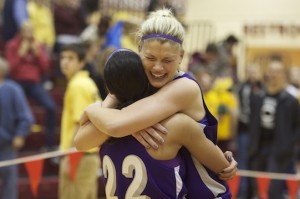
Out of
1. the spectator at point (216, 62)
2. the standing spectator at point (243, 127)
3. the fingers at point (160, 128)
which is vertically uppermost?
the fingers at point (160, 128)

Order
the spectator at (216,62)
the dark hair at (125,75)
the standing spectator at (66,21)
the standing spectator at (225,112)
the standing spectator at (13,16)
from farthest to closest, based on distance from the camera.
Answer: the standing spectator at (66,21) < the spectator at (216,62) < the standing spectator at (13,16) < the standing spectator at (225,112) < the dark hair at (125,75)

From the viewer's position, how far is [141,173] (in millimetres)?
2420

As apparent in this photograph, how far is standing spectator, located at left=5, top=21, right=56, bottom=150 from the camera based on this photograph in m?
7.21

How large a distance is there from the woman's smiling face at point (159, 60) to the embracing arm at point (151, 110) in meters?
0.04

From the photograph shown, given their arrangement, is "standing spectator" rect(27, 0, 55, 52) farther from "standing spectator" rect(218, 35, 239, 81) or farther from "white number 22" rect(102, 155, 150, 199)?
"white number 22" rect(102, 155, 150, 199)

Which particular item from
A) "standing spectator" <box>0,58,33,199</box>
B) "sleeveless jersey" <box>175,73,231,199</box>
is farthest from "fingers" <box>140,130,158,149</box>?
"standing spectator" <box>0,58,33,199</box>

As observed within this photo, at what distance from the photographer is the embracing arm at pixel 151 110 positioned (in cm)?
239

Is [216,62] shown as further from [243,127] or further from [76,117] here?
[76,117]

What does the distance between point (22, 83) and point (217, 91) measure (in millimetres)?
2312

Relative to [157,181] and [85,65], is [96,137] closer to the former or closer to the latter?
[157,181]

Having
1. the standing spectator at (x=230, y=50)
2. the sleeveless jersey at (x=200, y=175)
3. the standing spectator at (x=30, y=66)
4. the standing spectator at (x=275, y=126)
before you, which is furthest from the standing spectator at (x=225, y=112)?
the sleeveless jersey at (x=200, y=175)

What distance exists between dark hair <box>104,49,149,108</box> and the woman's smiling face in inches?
1.1

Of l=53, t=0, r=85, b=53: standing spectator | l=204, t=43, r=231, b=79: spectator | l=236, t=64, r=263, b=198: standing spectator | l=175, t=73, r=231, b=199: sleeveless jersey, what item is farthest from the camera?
l=53, t=0, r=85, b=53: standing spectator

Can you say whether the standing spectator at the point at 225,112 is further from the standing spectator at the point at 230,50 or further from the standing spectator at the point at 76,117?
the standing spectator at the point at 76,117
